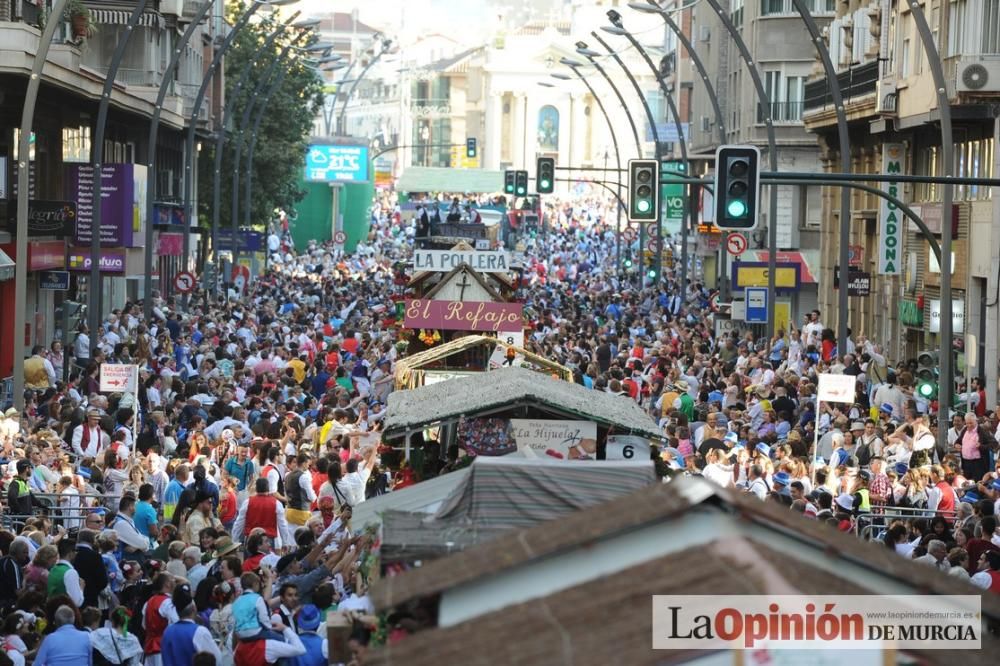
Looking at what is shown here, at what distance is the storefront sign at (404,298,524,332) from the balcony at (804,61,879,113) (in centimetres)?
1546

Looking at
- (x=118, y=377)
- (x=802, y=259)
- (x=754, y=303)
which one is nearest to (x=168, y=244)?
(x=802, y=259)

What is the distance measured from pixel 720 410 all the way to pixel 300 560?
12.8m

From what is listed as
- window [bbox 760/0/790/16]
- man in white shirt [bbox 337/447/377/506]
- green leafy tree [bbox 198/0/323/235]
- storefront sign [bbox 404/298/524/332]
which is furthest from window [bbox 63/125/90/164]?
man in white shirt [bbox 337/447/377/506]

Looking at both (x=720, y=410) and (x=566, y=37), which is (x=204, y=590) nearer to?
(x=720, y=410)

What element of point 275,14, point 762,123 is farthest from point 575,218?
point 762,123

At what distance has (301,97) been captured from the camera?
237ft

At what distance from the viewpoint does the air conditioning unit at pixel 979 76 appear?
97.8 ft

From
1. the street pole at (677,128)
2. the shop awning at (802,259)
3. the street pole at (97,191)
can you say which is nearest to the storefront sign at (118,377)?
the street pole at (97,191)

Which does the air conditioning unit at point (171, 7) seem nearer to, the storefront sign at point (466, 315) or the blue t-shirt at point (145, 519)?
the storefront sign at point (466, 315)

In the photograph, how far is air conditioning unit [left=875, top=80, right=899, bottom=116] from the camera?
123ft

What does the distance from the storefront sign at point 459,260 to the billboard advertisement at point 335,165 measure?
193ft

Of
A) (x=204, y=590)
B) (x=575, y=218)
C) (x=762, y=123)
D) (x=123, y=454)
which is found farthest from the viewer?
(x=575, y=218)

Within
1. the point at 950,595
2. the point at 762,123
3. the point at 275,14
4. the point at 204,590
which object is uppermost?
the point at 275,14

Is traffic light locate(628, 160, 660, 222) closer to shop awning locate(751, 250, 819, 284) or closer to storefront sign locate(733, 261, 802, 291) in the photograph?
storefront sign locate(733, 261, 802, 291)
